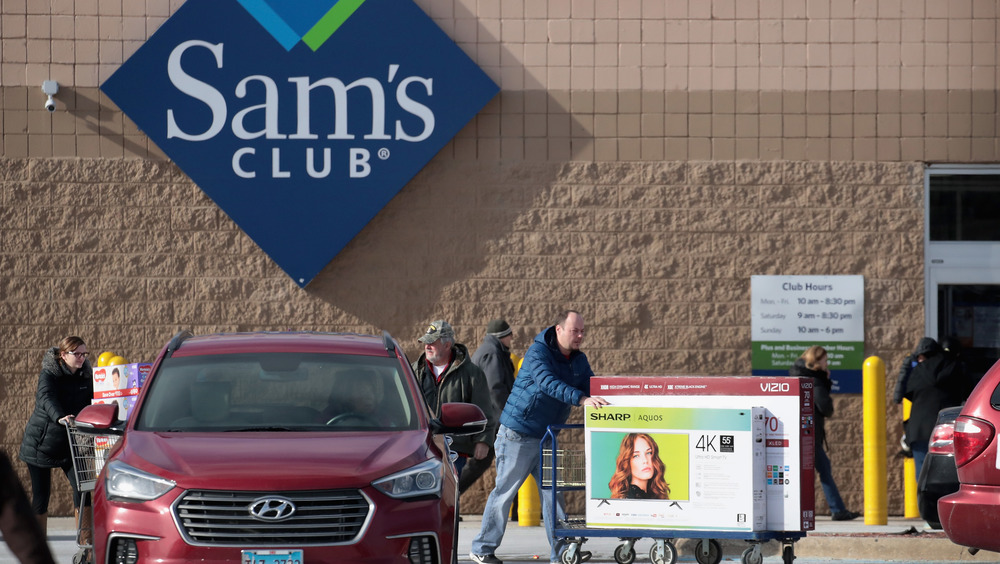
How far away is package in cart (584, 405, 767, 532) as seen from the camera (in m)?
8.35

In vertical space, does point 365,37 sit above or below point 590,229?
above

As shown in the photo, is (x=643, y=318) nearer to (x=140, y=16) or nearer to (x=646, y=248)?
(x=646, y=248)

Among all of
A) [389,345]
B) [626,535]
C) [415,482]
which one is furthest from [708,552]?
[415,482]

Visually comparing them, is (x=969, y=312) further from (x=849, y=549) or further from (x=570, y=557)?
(x=570, y=557)

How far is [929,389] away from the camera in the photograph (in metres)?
12.1

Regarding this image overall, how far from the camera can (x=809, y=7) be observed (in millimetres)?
12992

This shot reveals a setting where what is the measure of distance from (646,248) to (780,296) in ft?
4.54

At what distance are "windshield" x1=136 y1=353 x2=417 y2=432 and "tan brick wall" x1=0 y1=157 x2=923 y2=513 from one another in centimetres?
532

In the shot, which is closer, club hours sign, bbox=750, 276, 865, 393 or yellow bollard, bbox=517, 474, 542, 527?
yellow bollard, bbox=517, 474, 542, 527

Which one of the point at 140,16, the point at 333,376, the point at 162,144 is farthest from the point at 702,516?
the point at 140,16

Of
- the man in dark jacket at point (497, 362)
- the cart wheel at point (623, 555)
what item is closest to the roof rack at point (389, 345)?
the cart wheel at point (623, 555)

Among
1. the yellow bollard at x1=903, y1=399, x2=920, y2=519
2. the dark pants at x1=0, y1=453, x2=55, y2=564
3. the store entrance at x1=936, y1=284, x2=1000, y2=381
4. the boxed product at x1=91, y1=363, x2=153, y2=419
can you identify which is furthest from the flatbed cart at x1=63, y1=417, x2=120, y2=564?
the store entrance at x1=936, y1=284, x2=1000, y2=381

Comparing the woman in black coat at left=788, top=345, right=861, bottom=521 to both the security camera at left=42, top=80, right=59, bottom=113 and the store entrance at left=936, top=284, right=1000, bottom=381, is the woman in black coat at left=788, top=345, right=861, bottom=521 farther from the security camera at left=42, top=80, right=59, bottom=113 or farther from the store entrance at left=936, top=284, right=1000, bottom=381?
the security camera at left=42, top=80, right=59, bottom=113

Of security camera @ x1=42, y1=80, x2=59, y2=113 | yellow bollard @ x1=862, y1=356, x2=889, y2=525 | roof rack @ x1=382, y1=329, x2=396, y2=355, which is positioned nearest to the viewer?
roof rack @ x1=382, y1=329, x2=396, y2=355
